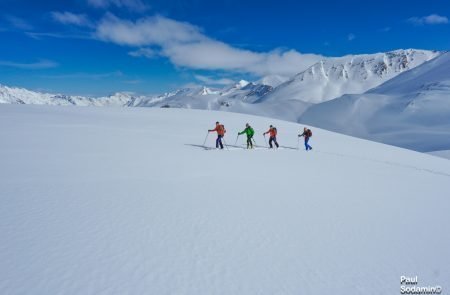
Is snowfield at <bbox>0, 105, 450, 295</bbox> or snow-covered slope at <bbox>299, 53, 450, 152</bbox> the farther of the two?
snow-covered slope at <bbox>299, 53, 450, 152</bbox>

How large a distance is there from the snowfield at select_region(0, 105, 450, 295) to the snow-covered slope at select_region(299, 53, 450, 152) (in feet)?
212

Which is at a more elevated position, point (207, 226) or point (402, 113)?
point (402, 113)

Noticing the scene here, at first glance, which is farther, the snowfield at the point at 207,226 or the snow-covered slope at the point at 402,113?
the snow-covered slope at the point at 402,113

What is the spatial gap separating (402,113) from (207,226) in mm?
125404

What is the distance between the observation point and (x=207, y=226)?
8.84 metres

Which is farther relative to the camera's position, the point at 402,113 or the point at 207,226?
the point at 402,113

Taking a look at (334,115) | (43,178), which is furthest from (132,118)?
(334,115)

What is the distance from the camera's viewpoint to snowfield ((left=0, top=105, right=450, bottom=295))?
646cm

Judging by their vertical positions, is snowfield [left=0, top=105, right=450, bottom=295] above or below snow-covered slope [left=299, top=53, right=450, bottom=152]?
below

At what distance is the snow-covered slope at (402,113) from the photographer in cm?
8456

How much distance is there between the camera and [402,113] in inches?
4606

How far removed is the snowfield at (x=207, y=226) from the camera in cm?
646

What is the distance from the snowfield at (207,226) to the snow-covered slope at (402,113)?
212ft

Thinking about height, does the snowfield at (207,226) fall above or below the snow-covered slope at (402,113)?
below
